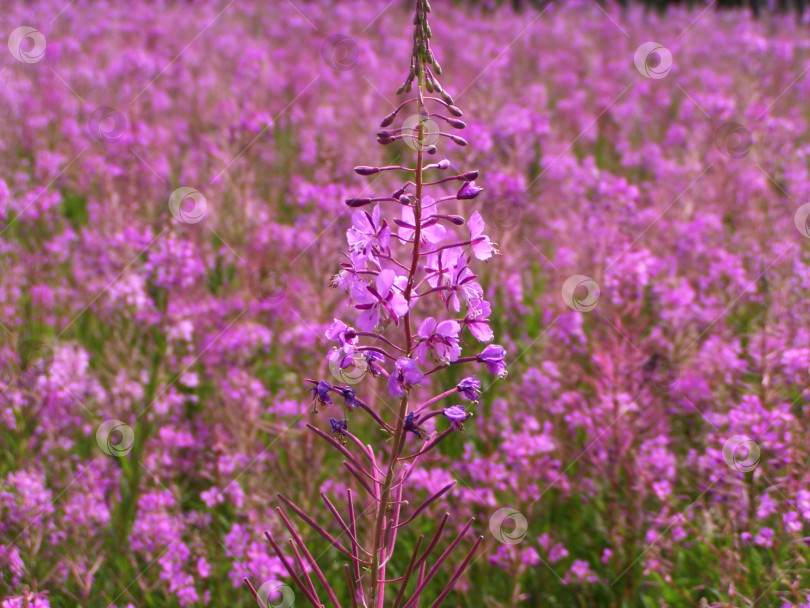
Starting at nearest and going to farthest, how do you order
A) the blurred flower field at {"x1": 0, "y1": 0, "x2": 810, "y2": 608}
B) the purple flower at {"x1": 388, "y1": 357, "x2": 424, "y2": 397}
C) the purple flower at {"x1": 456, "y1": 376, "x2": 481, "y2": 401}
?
the purple flower at {"x1": 388, "y1": 357, "x2": 424, "y2": 397} < the purple flower at {"x1": 456, "y1": 376, "x2": 481, "y2": 401} < the blurred flower field at {"x1": 0, "y1": 0, "x2": 810, "y2": 608}

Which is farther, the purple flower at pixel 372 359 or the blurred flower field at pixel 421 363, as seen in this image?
the blurred flower field at pixel 421 363

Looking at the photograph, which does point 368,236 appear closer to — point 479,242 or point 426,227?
point 426,227

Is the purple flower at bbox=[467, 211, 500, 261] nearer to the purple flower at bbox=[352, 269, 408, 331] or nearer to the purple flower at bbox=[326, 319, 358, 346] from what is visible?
the purple flower at bbox=[352, 269, 408, 331]

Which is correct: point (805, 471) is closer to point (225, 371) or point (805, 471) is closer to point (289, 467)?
point (289, 467)

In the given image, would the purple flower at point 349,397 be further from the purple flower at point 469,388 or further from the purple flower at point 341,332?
the purple flower at point 469,388

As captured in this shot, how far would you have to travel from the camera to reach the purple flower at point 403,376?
1532mm

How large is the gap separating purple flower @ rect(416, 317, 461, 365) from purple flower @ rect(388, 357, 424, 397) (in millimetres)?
52

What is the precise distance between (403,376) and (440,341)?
0.36 ft

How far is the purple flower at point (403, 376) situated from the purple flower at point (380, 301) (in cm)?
10

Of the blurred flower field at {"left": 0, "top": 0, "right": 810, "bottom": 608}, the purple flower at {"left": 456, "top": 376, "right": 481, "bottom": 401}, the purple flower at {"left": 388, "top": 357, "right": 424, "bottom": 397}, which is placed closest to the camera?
the purple flower at {"left": 388, "top": 357, "right": 424, "bottom": 397}

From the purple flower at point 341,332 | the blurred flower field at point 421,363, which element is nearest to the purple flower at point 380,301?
the purple flower at point 341,332

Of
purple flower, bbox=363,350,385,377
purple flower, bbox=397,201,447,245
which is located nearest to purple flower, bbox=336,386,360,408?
purple flower, bbox=363,350,385,377

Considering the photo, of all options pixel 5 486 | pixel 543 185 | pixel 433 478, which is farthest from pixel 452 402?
pixel 543 185

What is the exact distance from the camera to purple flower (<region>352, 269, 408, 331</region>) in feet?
5.11
